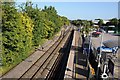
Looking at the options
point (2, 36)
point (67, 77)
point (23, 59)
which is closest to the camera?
point (67, 77)

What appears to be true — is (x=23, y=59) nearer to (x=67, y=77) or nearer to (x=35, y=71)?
(x=35, y=71)

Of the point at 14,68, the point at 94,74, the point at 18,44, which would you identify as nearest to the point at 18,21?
the point at 18,44

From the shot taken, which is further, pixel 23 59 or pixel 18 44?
pixel 23 59

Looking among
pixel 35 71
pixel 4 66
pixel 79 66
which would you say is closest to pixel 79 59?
pixel 79 66

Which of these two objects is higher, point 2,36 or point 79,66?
point 2,36

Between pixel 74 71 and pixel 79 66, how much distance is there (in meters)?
3.33

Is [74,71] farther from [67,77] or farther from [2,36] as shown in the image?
[2,36]

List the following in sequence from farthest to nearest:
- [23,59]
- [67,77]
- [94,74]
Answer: [23,59] → [94,74] → [67,77]

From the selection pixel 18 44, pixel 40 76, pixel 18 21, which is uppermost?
pixel 18 21

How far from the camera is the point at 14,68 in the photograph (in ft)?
93.1

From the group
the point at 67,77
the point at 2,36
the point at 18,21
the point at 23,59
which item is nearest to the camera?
the point at 67,77

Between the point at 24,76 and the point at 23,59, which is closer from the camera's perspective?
the point at 24,76

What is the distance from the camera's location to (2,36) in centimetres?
2741

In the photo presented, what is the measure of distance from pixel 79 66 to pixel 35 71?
4434 mm
